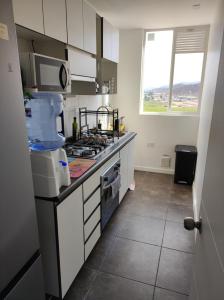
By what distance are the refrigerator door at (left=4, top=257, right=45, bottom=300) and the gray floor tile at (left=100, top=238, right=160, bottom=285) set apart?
79 centimetres

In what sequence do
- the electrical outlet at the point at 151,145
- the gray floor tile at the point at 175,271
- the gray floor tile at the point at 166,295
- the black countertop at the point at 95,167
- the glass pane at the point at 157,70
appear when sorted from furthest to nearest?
the electrical outlet at the point at 151,145 < the glass pane at the point at 157,70 < the gray floor tile at the point at 175,271 < the gray floor tile at the point at 166,295 < the black countertop at the point at 95,167

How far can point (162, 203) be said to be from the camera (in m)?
3.10

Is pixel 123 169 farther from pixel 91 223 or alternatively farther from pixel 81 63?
pixel 81 63

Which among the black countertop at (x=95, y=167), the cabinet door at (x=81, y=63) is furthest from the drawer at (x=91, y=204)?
the cabinet door at (x=81, y=63)

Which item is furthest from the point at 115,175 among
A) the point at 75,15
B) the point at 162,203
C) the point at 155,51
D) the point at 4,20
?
the point at 155,51

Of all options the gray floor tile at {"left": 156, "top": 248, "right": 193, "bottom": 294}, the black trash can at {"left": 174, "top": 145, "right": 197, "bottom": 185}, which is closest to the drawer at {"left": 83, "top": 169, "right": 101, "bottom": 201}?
the gray floor tile at {"left": 156, "top": 248, "right": 193, "bottom": 294}

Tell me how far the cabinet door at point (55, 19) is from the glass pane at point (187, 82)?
98.3 inches

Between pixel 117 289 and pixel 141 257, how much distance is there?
16.7 inches

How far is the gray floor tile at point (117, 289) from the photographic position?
170cm

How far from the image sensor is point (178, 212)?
2.89 meters

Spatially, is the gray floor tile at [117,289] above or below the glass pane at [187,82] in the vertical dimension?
below

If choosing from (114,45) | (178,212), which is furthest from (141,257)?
(114,45)

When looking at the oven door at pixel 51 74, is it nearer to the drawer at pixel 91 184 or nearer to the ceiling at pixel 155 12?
the drawer at pixel 91 184

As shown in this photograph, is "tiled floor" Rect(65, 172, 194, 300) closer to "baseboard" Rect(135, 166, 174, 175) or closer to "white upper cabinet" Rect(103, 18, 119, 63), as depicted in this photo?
"baseboard" Rect(135, 166, 174, 175)
